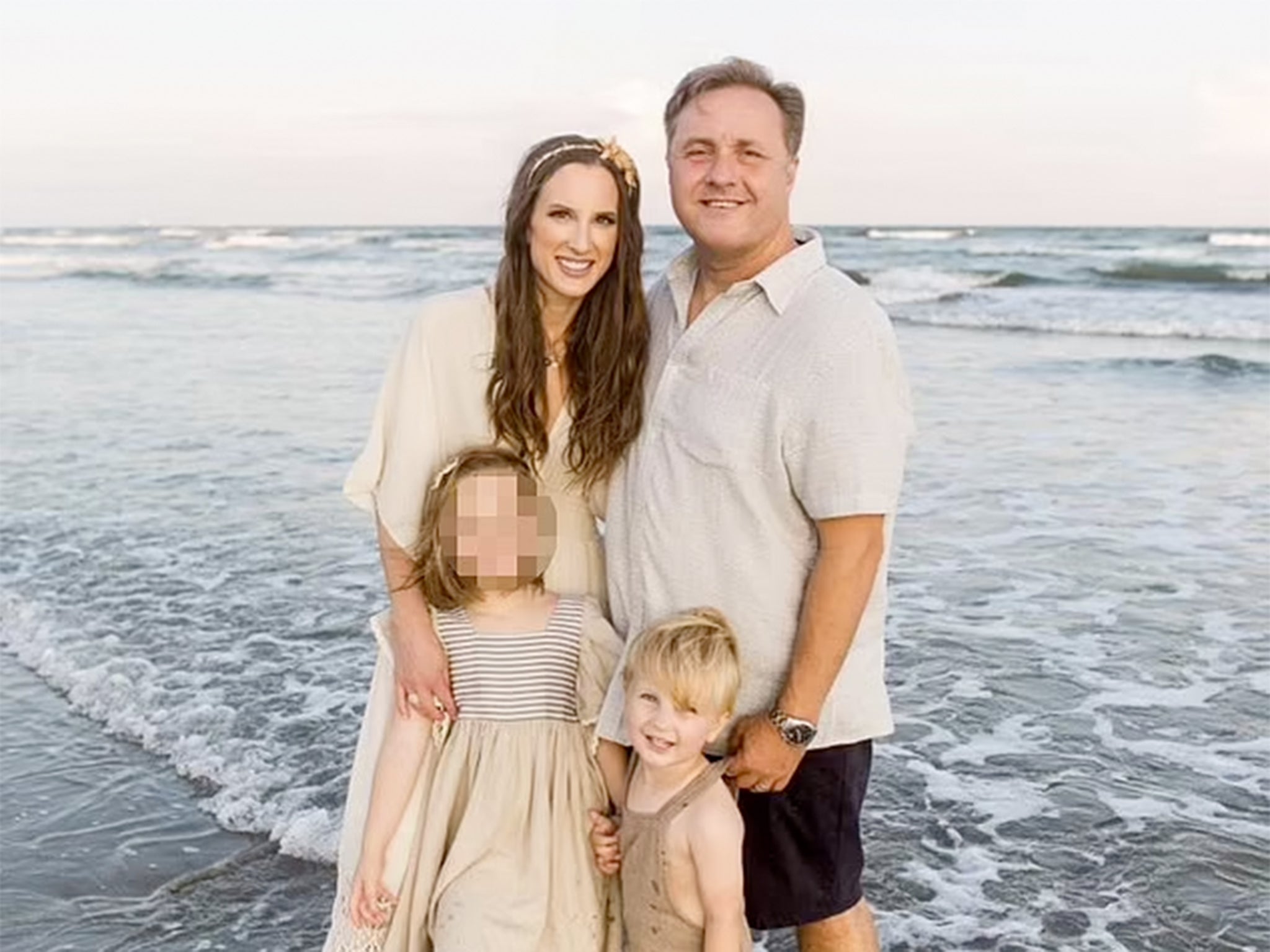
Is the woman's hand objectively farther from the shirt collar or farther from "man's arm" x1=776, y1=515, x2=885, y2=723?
the shirt collar

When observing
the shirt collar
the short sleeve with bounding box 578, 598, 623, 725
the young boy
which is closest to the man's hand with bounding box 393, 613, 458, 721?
the short sleeve with bounding box 578, 598, 623, 725

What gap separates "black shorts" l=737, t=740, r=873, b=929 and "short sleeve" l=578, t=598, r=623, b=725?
360 mm

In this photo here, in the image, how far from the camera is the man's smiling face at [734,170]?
2.73 meters

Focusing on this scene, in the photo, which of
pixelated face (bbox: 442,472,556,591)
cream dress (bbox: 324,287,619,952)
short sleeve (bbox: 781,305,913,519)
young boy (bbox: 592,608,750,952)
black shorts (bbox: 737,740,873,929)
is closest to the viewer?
short sleeve (bbox: 781,305,913,519)

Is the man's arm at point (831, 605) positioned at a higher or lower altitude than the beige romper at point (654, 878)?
higher

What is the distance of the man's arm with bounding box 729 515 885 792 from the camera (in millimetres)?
2615

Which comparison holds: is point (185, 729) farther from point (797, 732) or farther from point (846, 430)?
point (846, 430)

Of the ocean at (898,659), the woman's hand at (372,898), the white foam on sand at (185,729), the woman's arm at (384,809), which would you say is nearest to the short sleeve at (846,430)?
the woman's arm at (384,809)

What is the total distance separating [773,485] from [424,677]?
0.90 metres

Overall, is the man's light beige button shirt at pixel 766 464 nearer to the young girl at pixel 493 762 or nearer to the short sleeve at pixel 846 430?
the short sleeve at pixel 846 430

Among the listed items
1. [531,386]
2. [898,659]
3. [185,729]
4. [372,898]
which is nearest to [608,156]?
[531,386]

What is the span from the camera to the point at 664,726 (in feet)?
8.83

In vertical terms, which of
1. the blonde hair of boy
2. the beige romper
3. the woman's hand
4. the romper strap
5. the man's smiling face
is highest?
the man's smiling face

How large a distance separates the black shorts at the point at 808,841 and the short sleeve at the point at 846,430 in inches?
22.2
